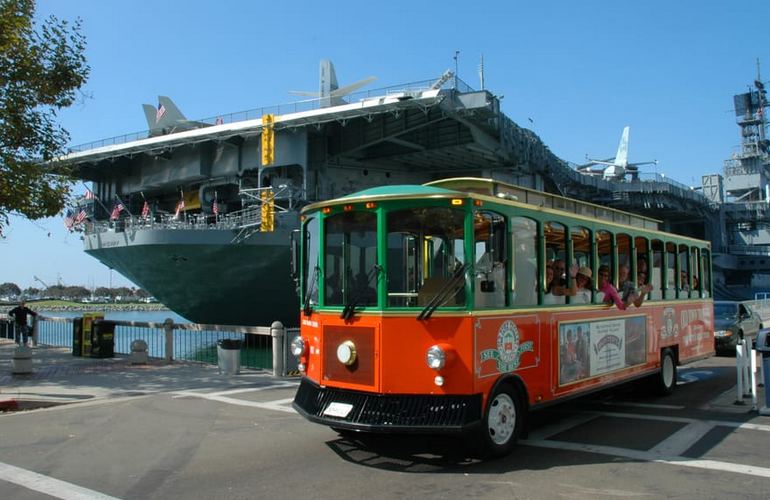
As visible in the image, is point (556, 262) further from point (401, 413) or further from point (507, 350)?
point (401, 413)

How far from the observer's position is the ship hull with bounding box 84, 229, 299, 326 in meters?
27.6

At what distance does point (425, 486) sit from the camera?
18.4 ft

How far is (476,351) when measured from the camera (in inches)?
245

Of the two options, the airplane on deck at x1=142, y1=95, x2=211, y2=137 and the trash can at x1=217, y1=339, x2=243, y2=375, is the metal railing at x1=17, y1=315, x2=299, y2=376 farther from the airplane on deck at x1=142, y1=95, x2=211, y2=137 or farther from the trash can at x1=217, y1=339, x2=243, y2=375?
the airplane on deck at x1=142, y1=95, x2=211, y2=137

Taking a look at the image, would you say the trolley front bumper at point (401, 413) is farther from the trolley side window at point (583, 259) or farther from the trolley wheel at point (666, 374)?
the trolley wheel at point (666, 374)

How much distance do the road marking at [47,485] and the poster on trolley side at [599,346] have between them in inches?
206

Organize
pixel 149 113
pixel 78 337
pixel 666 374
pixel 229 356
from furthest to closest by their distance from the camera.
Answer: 1. pixel 149 113
2. pixel 78 337
3. pixel 229 356
4. pixel 666 374

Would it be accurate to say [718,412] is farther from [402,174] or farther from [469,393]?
[402,174]

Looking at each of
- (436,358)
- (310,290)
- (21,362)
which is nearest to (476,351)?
(436,358)

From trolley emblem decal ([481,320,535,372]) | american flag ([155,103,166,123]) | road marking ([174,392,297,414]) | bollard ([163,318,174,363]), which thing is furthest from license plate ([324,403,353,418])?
american flag ([155,103,166,123])

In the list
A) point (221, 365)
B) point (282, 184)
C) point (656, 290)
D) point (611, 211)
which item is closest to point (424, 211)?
point (611, 211)

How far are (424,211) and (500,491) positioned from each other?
9.18 feet

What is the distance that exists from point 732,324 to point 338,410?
16080 mm

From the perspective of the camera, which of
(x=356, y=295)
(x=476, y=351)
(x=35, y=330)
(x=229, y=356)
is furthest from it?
(x=35, y=330)
